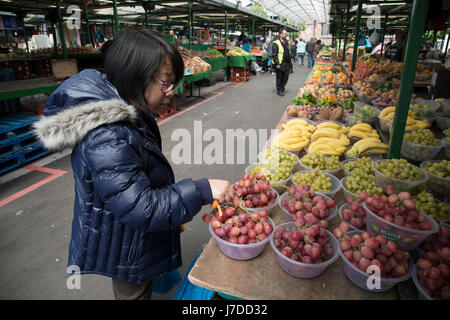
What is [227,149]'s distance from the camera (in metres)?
5.80

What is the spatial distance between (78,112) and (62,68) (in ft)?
18.3

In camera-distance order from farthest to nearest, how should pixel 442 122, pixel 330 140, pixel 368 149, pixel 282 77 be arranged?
pixel 282 77, pixel 442 122, pixel 330 140, pixel 368 149

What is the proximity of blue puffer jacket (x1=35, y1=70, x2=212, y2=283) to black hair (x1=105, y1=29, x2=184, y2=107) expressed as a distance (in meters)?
0.06

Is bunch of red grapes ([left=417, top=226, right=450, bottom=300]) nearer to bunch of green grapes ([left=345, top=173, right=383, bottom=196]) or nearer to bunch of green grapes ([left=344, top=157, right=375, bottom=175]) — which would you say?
bunch of green grapes ([left=345, top=173, right=383, bottom=196])

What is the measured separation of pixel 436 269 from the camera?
1.17 metres

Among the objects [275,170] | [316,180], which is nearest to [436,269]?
[316,180]

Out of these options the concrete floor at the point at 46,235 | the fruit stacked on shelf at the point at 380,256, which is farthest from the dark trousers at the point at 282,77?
the fruit stacked on shelf at the point at 380,256

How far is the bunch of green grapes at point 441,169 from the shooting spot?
1946 millimetres

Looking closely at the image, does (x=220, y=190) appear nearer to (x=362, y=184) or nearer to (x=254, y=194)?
(x=254, y=194)

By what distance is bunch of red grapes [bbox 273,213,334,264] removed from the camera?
53.0 inches

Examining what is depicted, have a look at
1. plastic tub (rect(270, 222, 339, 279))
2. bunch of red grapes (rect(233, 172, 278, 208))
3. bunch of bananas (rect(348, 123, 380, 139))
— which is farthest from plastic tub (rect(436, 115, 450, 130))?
plastic tub (rect(270, 222, 339, 279))

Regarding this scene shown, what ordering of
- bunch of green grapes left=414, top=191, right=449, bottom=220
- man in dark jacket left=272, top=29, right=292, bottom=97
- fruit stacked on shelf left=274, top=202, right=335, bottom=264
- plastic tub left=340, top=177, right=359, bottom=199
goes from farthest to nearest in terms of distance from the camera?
man in dark jacket left=272, top=29, right=292, bottom=97
plastic tub left=340, top=177, right=359, bottom=199
bunch of green grapes left=414, top=191, right=449, bottom=220
fruit stacked on shelf left=274, top=202, right=335, bottom=264

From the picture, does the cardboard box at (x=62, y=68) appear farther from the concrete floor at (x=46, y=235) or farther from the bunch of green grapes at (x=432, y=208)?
the bunch of green grapes at (x=432, y=208)

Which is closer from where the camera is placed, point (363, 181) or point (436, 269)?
point (436, 269)
